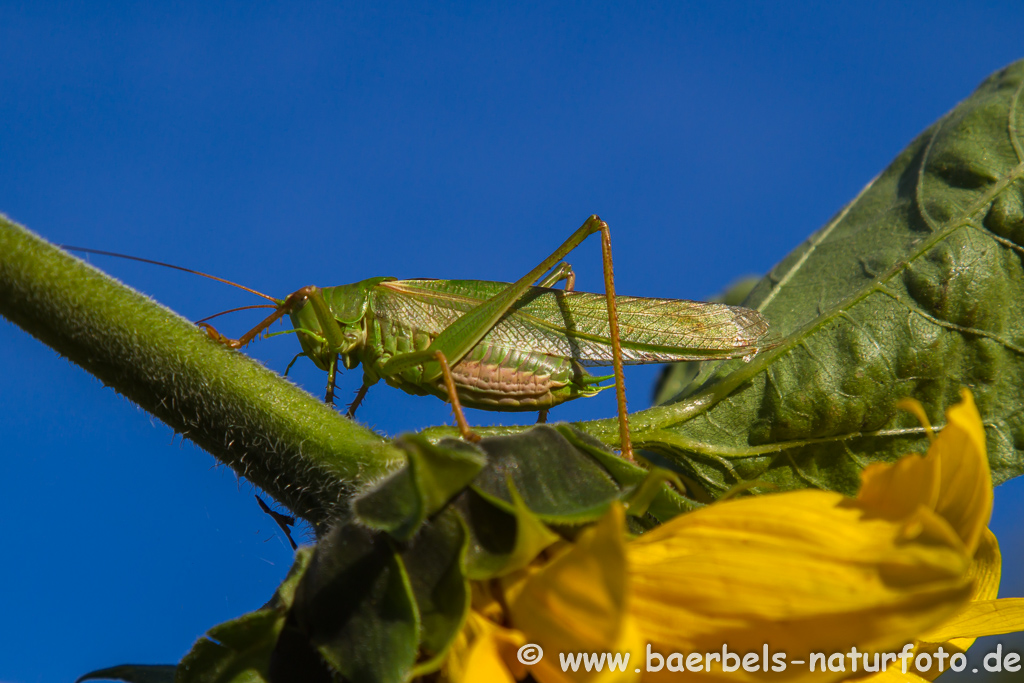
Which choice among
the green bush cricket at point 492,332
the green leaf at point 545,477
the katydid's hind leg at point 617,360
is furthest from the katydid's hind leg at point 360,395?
the green leaf at point 545,477

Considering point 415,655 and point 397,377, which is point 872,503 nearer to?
point 415,655

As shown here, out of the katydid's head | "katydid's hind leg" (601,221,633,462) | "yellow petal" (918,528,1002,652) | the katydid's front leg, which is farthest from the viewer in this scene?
the katydid's head

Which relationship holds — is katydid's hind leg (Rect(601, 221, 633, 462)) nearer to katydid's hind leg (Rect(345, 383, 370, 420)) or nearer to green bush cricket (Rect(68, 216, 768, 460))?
green bush cricket (Rect(68, 216, 768, 460))

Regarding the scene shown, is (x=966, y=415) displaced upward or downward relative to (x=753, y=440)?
downward

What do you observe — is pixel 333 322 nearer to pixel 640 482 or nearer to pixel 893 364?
pixel 893 364

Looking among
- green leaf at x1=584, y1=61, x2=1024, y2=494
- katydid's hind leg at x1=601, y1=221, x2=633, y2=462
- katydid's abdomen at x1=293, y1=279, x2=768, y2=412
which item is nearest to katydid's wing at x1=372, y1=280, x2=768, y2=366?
katydid's abdomen at x1=293, y1=279, x2=768, y2=412

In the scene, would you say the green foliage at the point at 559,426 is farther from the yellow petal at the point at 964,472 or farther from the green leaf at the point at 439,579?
the yellow petal at the point at 964,472

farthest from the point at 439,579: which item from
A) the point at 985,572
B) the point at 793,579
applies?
the point at 985,572

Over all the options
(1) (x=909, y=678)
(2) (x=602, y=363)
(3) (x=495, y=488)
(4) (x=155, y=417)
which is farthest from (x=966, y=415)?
(2) (x=602, y=363)
